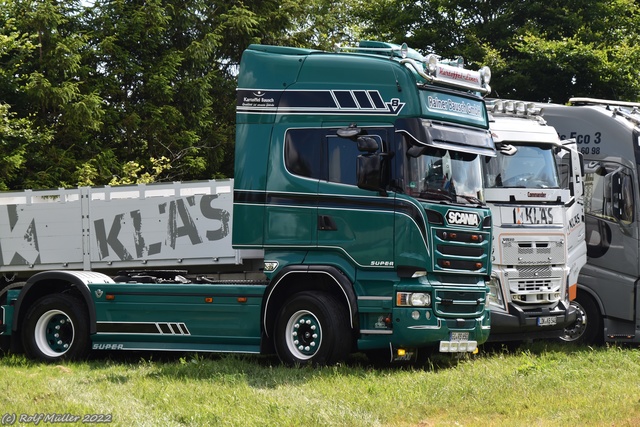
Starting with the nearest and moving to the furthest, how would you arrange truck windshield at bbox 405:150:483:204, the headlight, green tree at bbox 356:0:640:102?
the headlight < truck windshield at bbox 405:150:483:204 < green tree at bbox 356:0:640:102

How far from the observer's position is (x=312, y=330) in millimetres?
12820

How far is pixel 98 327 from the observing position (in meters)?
14.3

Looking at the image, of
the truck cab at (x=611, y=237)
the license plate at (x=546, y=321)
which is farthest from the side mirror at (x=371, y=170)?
the truck cab at (x=611, y=237)

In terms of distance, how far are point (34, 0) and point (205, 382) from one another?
15882mm

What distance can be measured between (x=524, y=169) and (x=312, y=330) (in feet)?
15.6

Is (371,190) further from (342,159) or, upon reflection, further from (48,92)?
(48,92)

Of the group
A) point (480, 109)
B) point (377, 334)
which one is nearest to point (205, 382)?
point (377, 334)

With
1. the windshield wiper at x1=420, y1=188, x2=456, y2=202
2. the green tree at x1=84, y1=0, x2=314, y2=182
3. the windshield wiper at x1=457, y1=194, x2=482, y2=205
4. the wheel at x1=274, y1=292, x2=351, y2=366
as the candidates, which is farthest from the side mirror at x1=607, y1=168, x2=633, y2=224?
the green tree at x1=84, y1=0, x2=314, y2=182

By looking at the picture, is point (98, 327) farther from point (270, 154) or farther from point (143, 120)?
point (143, 120)

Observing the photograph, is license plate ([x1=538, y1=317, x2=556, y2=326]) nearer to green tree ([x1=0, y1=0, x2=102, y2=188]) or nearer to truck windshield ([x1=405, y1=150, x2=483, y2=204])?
truck windshield ([x1=405, y1=150, x2=483, y2=204])

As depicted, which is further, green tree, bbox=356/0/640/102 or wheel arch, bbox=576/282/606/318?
green tree, bbox=356/0/640/102

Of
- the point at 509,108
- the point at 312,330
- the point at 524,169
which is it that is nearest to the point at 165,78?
the point at 509,108

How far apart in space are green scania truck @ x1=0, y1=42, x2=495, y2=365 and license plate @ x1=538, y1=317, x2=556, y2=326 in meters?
2.12

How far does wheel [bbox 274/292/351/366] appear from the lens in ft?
41.0
